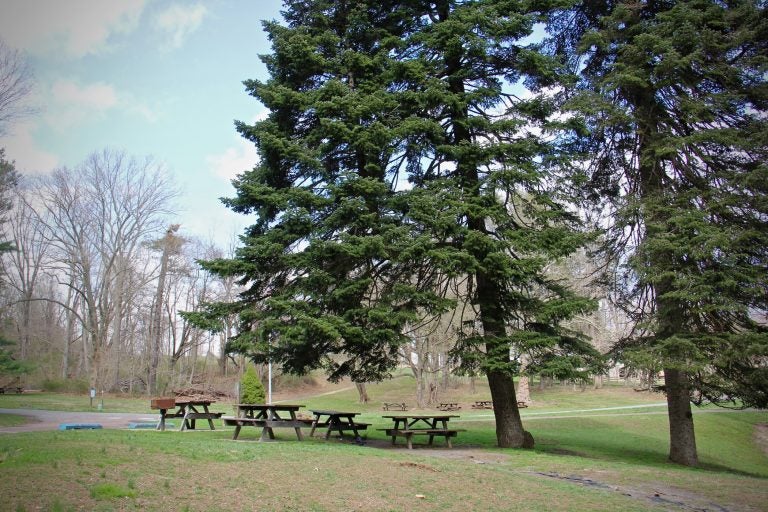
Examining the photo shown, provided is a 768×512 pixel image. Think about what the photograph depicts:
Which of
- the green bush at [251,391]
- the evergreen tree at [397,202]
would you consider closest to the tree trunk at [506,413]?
the evergreen tree at [397,202]

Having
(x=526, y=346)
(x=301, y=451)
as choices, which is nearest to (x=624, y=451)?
(x=526, y=346)

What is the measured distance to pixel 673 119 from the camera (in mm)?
13945

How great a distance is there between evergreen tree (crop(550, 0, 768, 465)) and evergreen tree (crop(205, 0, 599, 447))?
1.79 meters

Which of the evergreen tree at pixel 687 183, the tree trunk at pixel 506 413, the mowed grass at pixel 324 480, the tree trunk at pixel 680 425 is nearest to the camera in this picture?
the mowed grass at pixel 324 480

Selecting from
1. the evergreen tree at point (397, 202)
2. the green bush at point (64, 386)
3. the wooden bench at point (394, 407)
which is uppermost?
the evergreen tree at point (397, 202)

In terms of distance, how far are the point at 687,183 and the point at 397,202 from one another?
25.4ft

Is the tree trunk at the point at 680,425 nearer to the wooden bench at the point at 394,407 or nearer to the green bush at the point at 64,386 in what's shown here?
the wooden bench at the point at 394,407

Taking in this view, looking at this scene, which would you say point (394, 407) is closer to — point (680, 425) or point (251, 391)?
point (251, 391)

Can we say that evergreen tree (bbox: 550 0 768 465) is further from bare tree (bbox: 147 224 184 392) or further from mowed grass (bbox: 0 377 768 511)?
bare tree (bbox: 147 224 184 392)

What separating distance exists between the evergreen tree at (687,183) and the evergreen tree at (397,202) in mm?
1791

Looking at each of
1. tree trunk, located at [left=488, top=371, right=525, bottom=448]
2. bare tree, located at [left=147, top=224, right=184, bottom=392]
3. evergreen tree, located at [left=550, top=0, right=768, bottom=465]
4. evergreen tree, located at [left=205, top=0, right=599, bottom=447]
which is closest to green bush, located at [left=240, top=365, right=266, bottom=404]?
evergreen tree, located at [left=205, top=0, right=599, bottom=447]

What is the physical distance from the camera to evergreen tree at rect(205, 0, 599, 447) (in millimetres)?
11656

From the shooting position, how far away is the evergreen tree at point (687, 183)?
37.4ft

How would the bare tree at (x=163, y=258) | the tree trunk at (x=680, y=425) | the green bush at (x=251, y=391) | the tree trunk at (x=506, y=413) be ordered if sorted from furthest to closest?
the bare tree at (x=163, y=258) → the green bush at (x=251, y=391) → the tree trunk at (x=680, y=425) → the tree trunk at (x=506, y=413)
